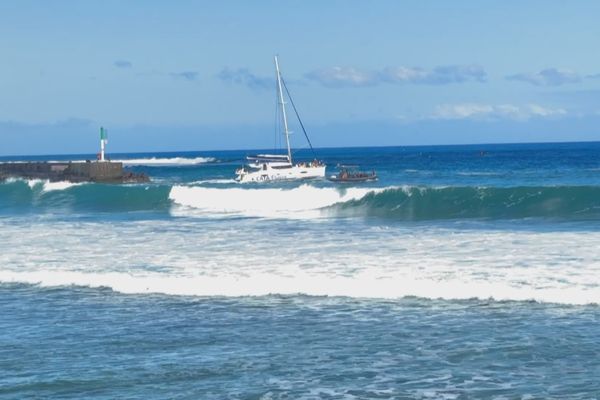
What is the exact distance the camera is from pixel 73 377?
31.6ft

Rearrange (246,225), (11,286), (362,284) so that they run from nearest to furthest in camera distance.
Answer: (362,284) → (11,286) → (246,225)

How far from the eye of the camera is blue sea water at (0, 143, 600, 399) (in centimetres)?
932

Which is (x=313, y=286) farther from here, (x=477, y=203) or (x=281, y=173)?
(x=281, y=173)

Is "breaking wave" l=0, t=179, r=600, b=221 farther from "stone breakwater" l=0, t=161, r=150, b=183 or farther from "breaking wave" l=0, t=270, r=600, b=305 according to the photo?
"stone breakwater" l=0, t=161, r=150, b=183

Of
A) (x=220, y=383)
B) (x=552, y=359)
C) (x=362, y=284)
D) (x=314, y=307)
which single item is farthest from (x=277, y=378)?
(x=362, y=284)

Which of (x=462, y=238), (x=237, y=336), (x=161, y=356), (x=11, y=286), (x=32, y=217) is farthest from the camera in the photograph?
(x=32, y=217)

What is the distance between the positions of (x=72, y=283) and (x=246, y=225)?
11363 mm

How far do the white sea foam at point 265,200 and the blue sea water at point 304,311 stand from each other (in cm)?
834

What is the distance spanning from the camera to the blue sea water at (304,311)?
932 centimetres

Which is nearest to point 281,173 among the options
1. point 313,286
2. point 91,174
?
point 91,174

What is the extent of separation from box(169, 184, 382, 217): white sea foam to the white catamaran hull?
657 inches

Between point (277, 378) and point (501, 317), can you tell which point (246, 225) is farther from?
point (277, 378)

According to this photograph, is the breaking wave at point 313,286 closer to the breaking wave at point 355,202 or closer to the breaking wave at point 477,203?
the breaking wave at point 355,202

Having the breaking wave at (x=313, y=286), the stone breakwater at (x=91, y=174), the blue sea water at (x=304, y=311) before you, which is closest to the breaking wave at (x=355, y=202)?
the blue sea water at (x=304, y=311)
